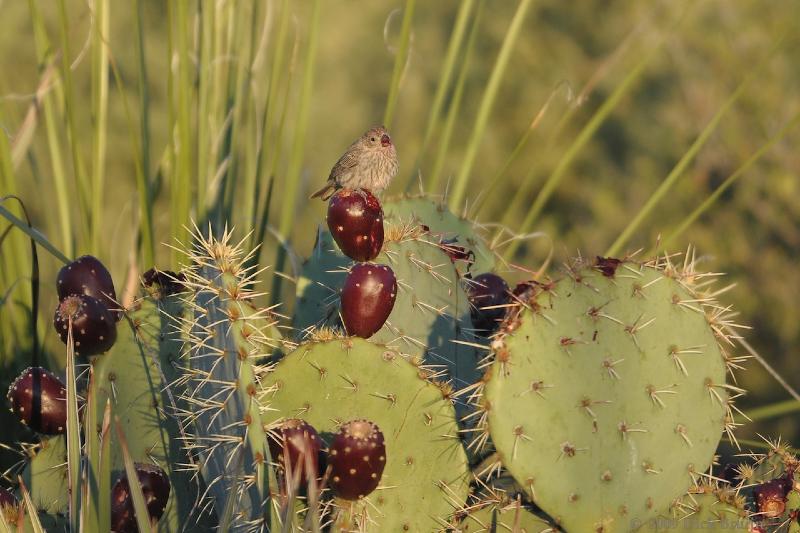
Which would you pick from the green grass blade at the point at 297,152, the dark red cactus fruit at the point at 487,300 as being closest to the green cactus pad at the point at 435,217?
the dark red cactus fruit at the point at 487,300

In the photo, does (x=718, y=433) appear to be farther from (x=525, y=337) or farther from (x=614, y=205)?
(x=614, y=205)

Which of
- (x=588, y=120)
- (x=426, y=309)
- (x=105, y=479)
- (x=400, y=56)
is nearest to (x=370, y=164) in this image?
(x=400, y=56)

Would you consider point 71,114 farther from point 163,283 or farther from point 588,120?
point 588,120

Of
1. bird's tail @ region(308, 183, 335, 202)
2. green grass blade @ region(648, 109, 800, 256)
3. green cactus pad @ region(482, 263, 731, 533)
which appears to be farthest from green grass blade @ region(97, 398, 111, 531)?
bird's tail @ region(308, 183, 335, 202)

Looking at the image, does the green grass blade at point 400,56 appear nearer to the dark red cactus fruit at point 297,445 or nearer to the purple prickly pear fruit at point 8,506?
the dark red cactus fruit at point 297,445

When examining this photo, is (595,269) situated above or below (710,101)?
above

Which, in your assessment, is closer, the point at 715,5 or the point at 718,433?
the point at 718,433

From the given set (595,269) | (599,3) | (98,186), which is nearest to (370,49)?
(599,3)
